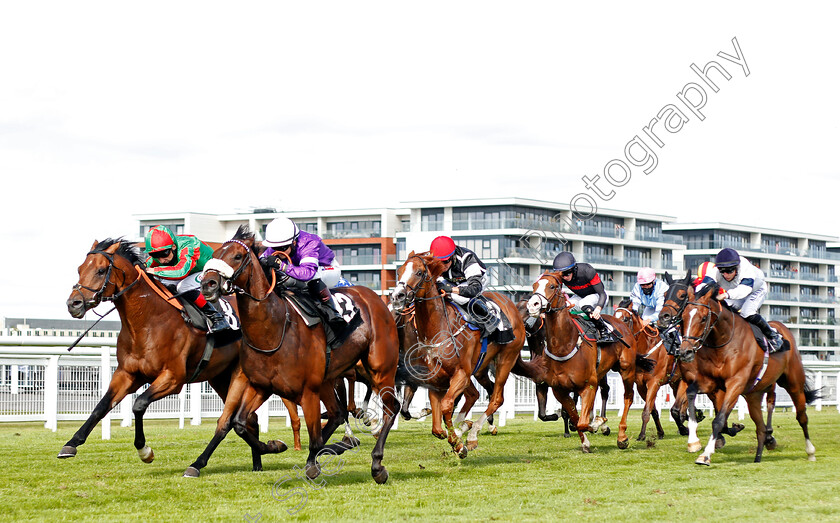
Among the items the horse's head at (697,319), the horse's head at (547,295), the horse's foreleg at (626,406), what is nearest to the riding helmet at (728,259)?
the horse's head at (697,319)

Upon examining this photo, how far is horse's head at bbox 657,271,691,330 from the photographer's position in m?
10.1

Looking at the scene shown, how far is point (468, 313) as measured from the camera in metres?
10.2

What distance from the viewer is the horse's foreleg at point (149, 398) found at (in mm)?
8680

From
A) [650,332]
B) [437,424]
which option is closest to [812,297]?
[650,332]

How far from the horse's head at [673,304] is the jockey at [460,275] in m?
1.88

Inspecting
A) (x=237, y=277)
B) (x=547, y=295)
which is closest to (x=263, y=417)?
(x=547, y=295)

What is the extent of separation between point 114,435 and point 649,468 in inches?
289

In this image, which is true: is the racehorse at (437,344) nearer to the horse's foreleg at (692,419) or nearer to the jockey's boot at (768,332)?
the horse's foreleg at (692,419)

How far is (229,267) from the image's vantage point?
7.48 metres

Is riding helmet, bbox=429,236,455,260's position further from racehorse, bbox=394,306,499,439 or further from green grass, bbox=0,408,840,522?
green grass, bbox=0,408,840,522

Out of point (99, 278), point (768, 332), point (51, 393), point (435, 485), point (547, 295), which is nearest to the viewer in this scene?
point (435, 485)

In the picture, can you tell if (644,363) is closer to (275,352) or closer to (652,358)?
(652,358)

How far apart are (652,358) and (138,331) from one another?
792cm

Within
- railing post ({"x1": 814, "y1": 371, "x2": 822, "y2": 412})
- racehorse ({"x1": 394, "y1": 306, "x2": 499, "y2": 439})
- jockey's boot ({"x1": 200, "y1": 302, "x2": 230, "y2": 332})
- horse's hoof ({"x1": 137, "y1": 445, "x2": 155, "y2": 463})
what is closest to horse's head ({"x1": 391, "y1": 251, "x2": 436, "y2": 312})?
racehorse ({"x1": 394, "y1": 306, "x2": 499, "y2": 439})
